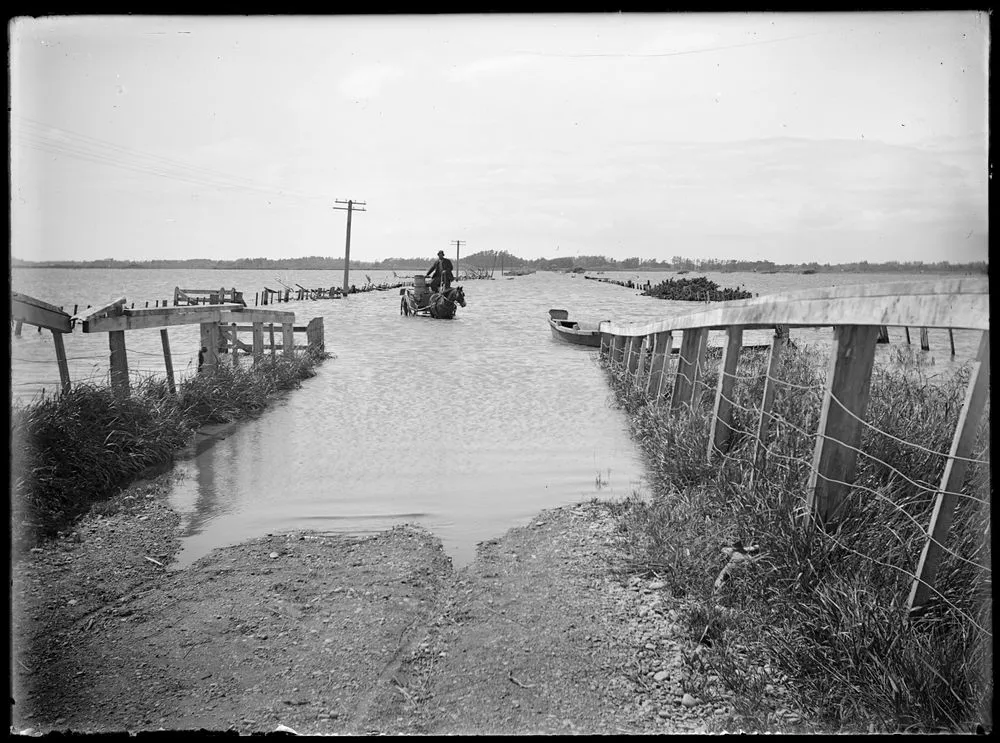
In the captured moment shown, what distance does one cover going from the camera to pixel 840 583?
2.98 meters

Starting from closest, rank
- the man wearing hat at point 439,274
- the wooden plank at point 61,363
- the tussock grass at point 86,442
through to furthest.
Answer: the tussock grass at point 86,442 < the wooden plank at point 61,363 < the man wearing hat at point 439,274

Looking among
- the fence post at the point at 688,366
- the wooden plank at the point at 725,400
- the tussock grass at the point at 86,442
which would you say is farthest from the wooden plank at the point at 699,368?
the tussock grass at the point at 86,442

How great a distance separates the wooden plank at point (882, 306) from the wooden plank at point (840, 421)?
0.48ft

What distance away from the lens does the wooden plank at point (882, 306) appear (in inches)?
92.4

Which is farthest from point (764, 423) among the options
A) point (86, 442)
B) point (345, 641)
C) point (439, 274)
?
point (439, 274)

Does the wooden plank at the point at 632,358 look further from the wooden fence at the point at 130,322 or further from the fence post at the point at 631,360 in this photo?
the wooden fence at the point at 130,322

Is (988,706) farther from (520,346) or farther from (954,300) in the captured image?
(520,346)

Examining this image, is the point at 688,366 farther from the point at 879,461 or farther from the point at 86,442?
the point at 86,442

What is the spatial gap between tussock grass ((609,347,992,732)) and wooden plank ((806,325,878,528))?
0.33 ft

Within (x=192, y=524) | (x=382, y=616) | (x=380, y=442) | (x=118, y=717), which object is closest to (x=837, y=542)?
(x=382, y=616)

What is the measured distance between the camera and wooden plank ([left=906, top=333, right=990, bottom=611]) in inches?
95.6

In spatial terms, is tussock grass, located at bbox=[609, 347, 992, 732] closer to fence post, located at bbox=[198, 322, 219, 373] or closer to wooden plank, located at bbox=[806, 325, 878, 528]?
wooden plank, located at bbox=[806, 325, 878, 528]

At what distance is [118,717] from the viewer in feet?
8.89

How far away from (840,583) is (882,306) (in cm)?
117
